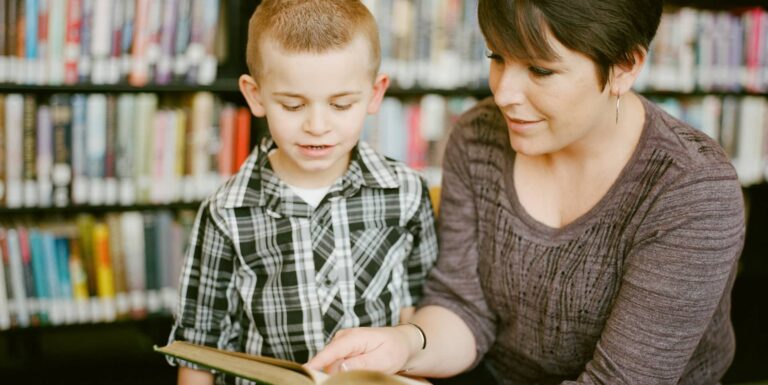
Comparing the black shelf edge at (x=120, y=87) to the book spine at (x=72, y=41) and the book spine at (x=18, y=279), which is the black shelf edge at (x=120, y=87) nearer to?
the book spine at (x=72, y=41)

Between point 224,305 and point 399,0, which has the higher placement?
point 399,0

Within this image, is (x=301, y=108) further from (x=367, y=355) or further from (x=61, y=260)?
(x=61, y=260)

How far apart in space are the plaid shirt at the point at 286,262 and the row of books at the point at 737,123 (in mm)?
1626

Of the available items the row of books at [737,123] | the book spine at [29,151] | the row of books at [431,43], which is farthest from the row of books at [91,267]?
the row of books at [737,123]

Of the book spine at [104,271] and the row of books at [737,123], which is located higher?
the row of books at [737,123]

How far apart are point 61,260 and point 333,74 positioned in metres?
1.30

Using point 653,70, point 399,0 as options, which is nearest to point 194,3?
point 399,0

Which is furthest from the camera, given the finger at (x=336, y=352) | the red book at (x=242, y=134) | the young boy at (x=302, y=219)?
the red book at (x=242, y=134)

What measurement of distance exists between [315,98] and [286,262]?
0.91 feet

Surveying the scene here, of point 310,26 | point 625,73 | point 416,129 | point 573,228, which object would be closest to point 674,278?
point 573,228

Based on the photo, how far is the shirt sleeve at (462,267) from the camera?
1305mm

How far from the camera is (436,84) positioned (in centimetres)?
228

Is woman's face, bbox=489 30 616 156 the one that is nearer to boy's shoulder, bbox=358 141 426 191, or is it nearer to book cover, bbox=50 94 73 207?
boy's shoulder, bbox=358 141 426 191

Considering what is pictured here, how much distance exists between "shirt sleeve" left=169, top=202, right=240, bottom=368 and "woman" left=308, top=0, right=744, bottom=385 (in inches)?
9.9
